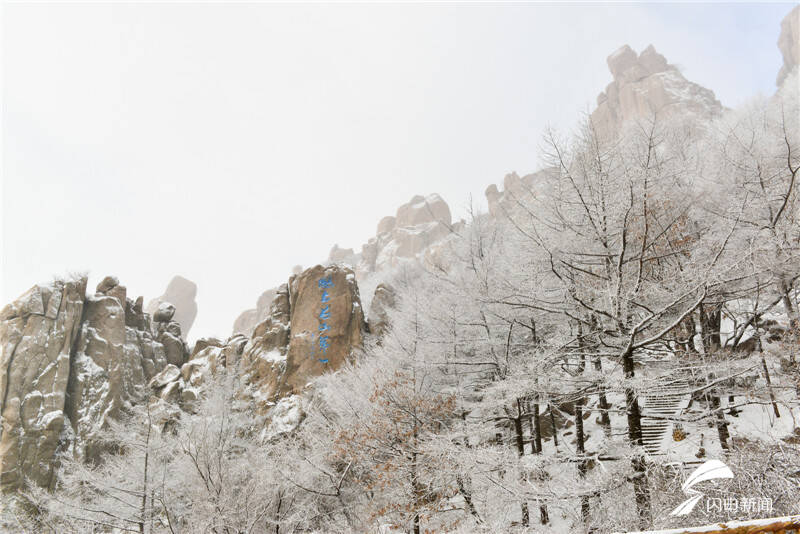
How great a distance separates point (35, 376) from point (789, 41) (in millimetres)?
108908

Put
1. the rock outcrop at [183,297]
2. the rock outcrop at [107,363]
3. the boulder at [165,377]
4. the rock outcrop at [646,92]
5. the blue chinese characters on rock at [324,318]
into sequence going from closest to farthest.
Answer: the blue chinese characters on rock at [324,318]
the rock outcrop at [107,363]
the boulder at [165,377]
the rock outcrop at [646,92]
the rock outcrop at [183,297]

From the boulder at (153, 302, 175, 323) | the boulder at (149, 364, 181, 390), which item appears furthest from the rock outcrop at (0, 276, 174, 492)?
the boulder at (153, 302, 175, 323)

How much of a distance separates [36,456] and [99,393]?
13.1 ft

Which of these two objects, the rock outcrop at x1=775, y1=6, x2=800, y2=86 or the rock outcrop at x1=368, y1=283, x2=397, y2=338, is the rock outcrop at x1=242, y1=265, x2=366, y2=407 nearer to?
the rock outcrop at x1=368, y1=283, x2=397, y2=338

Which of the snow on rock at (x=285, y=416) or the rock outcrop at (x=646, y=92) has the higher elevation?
the rock outcrop at (x=646, y=92)

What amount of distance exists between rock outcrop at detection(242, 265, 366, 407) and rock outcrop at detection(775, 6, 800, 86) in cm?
8039

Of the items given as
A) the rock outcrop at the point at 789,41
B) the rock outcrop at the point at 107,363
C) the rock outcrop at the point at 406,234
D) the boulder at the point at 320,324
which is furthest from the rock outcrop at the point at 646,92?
the rock outcrop at the point at 107,363

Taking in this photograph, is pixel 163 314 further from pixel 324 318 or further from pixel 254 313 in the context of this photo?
pixel 254 313

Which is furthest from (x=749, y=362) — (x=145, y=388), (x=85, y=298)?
(x=85, y=298)

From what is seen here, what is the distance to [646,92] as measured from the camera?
60062 millimetres

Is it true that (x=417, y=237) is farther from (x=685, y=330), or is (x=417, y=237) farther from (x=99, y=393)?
(x=685, y=330)

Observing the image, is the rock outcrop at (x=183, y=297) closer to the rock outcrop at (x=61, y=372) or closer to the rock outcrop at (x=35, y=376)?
the rock outcrop at (x=61, y=372)

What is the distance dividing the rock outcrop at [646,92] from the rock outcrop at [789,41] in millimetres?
16443

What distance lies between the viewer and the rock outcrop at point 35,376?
19781 mm
